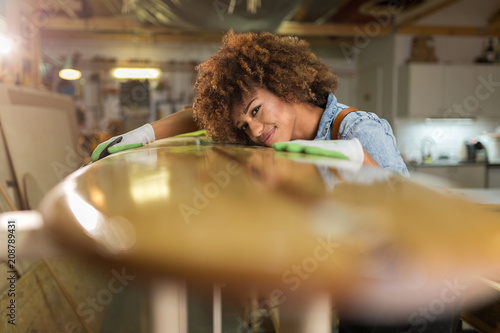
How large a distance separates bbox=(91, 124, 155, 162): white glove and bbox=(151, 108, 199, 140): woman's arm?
89 millimetres

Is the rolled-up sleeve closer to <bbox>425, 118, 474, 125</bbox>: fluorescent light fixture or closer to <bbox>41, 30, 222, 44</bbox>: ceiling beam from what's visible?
<bbox>41, 30, 222, 44</bbox>: ceiling beam

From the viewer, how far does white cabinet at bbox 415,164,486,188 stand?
621 centimetres

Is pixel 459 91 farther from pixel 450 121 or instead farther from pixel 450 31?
pixel 450 31

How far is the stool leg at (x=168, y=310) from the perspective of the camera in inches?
13.9

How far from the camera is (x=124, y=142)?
121cm

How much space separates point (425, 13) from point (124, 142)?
5.99 meters

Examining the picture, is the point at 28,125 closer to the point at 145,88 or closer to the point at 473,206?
the point at 473,206

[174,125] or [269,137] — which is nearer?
[269,137]

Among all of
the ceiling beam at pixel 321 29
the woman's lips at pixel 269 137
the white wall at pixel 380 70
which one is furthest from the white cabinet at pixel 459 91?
the woman's lips at pixel 269 137

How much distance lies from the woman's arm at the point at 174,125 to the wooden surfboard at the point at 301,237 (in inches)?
48.7

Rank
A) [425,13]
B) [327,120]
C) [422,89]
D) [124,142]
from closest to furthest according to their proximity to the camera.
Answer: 1. [124,142]
2. [327,120]
3. [425,13]
4. [422,89]

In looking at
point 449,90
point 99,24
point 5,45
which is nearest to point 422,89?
point 449,90

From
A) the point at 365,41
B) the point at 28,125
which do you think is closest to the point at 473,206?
the point at 28,125

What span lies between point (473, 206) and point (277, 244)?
0.71 feet
